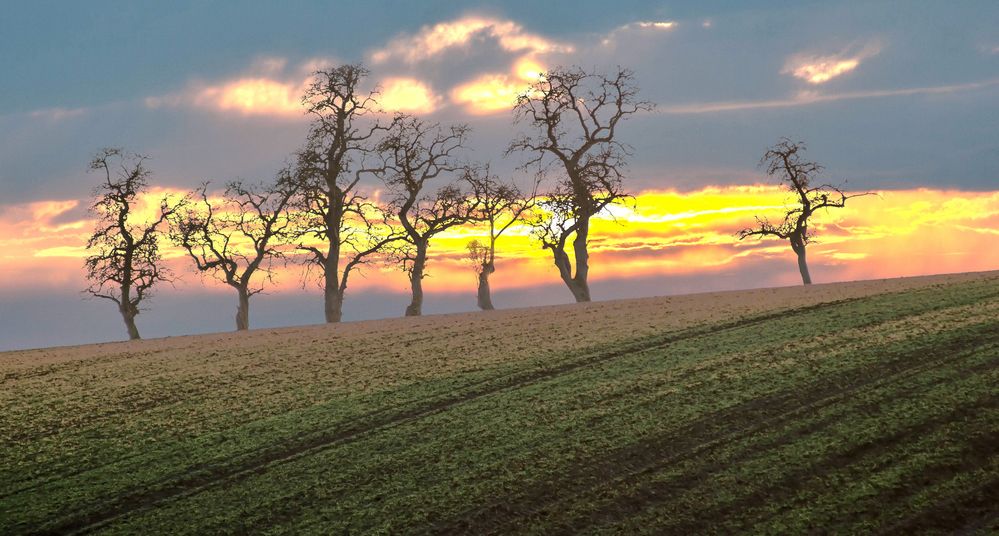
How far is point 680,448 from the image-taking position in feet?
37.1

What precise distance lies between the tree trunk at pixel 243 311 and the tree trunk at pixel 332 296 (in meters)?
6.29

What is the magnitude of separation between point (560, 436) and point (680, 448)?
5.84 ft

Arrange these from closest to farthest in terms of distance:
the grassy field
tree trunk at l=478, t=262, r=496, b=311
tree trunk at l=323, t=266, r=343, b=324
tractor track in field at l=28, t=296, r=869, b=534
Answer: the grassy field
tractor track in field at l=28, t=296, r=869, b=534
tree trunk at l=323, t=266, r=343, b=324
tree trunk at l=478, t=262, r=496, b=311

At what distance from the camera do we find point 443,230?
1740 inches

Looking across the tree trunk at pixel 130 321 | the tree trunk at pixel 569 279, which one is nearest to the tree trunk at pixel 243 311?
the tree trunk at pixel 130 321

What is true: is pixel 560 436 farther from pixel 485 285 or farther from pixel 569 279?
pixel 485 285

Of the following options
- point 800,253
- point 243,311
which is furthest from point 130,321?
point 800,253

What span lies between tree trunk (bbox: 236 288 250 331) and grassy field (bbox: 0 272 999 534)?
74.2ft

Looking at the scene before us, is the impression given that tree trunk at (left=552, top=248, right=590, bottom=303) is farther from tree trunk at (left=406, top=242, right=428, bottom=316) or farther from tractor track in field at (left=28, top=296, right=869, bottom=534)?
tractor track in field at (left=28, top=296, right=869, bottom=534)

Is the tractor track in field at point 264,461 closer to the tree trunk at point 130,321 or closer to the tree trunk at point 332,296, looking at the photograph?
the tree trunk at point 332,296

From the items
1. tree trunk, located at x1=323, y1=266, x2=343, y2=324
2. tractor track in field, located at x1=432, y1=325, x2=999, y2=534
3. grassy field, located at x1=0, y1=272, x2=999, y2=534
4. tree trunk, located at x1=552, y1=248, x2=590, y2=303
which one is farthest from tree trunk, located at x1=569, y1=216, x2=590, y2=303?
tractor track in field, located at x1=432, y1=325, x2=999, y2=534

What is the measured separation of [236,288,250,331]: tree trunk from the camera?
4503 centimetres

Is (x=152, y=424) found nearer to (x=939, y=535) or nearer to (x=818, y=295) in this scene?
(x=939, y=535)

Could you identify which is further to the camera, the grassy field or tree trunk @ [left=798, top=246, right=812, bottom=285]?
tree trunk @ [left=798, top=246, right=812, bottom=285]
